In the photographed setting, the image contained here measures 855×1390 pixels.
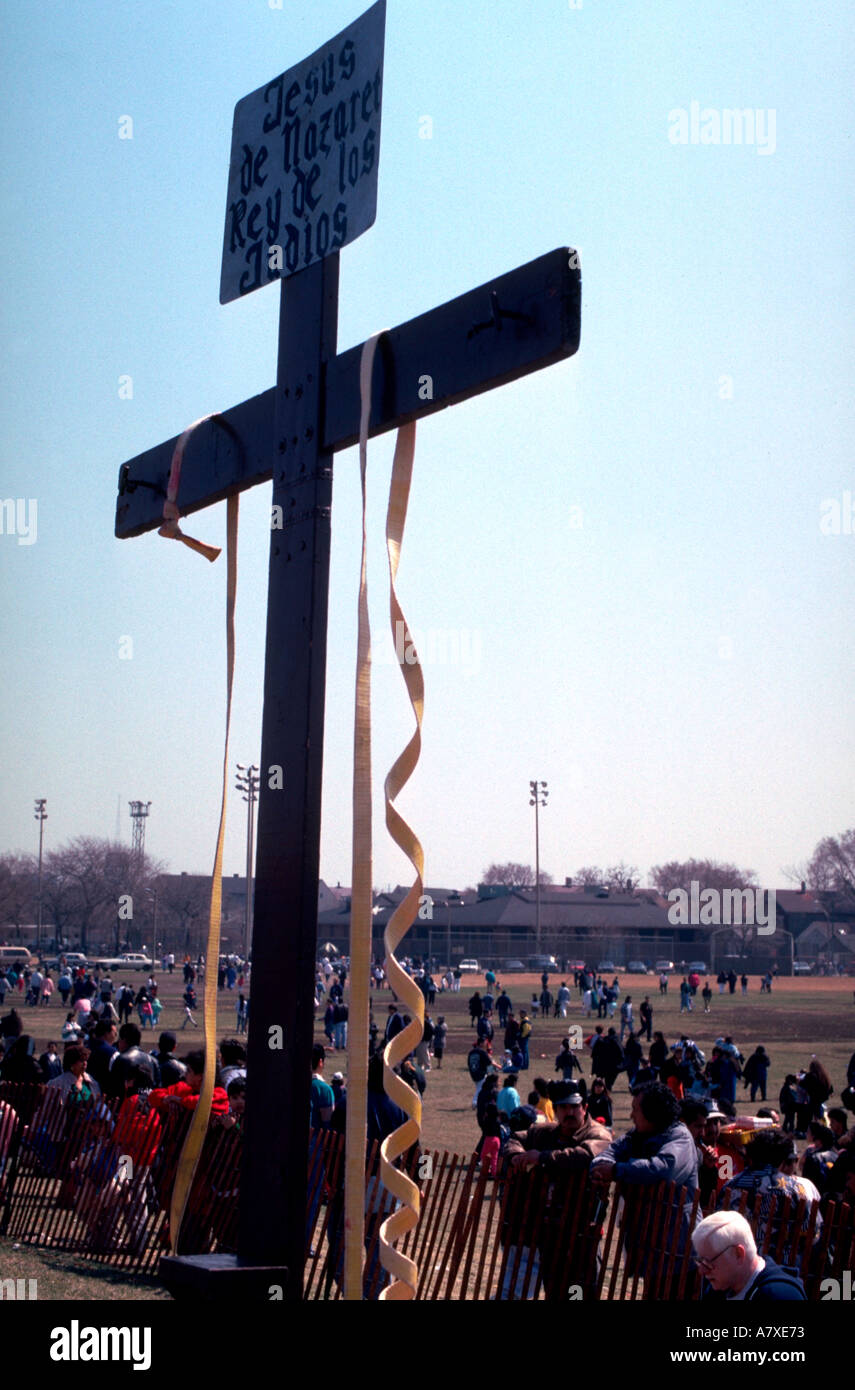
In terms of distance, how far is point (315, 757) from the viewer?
130 inches

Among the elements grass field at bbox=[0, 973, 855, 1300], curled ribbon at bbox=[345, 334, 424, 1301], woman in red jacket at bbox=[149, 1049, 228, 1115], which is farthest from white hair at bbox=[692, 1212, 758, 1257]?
woman in red jacket at bbox=[149, 1049, 228, 1115]

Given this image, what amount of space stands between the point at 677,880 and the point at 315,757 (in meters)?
176

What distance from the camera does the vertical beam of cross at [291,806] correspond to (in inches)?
124

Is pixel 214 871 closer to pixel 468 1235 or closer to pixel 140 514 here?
pixel 140 514

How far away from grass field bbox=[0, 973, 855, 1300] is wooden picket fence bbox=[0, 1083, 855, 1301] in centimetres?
58

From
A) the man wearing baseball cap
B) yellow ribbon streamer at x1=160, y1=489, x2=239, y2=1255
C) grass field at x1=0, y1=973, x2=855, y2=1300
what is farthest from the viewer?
grass field at x1=0, y1=973, x2=855, y2=1300

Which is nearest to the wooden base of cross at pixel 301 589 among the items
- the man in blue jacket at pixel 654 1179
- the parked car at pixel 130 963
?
the man in blue jacket at pixel 654 1179

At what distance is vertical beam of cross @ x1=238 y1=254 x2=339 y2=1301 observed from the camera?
124 inches

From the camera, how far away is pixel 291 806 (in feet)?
10.8

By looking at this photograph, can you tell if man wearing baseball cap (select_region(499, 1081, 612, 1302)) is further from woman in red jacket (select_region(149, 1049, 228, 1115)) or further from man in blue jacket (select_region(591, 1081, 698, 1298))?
woman in red jacket (select_region(149, 1049, 228, 1115))

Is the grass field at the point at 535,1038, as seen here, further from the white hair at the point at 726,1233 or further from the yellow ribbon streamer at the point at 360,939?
the yellow ribbon streamer at the point at 360,939
